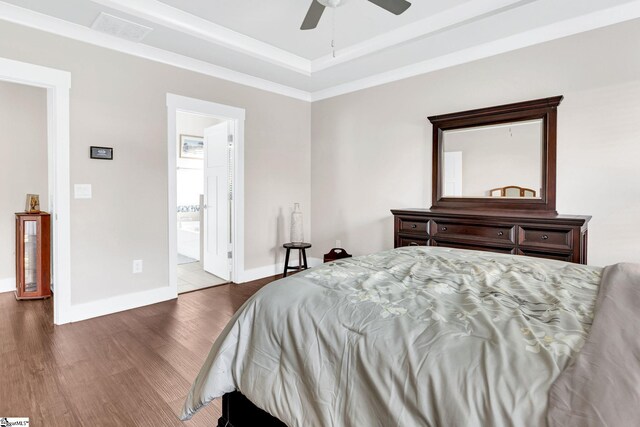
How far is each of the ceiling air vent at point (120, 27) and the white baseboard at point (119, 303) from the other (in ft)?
7.94

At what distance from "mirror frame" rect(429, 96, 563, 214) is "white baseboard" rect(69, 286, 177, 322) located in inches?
118

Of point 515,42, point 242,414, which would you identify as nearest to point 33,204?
point 242,414

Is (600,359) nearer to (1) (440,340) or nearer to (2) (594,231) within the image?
(1) (440,340)

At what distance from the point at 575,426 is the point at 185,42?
12.4ft

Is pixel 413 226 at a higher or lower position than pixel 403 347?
higher

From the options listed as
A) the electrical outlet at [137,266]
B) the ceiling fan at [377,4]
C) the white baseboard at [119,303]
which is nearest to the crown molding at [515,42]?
the ceiling fan at [377,4]

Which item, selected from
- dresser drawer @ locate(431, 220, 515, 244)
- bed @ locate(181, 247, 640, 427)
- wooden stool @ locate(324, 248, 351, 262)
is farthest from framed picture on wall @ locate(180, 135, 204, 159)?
bed @ locate(181, 247, 640, 427)

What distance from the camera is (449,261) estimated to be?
189 cm

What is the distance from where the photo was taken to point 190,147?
7.10 meters

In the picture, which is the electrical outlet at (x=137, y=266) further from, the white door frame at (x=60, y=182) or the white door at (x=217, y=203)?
the white door at (x=217, y=203)

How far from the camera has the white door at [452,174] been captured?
3590 millimetres

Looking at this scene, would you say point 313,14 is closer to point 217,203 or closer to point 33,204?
point 217,203

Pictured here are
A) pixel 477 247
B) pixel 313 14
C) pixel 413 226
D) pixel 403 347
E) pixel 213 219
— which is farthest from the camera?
pixel 213 219

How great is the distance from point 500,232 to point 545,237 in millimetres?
325
